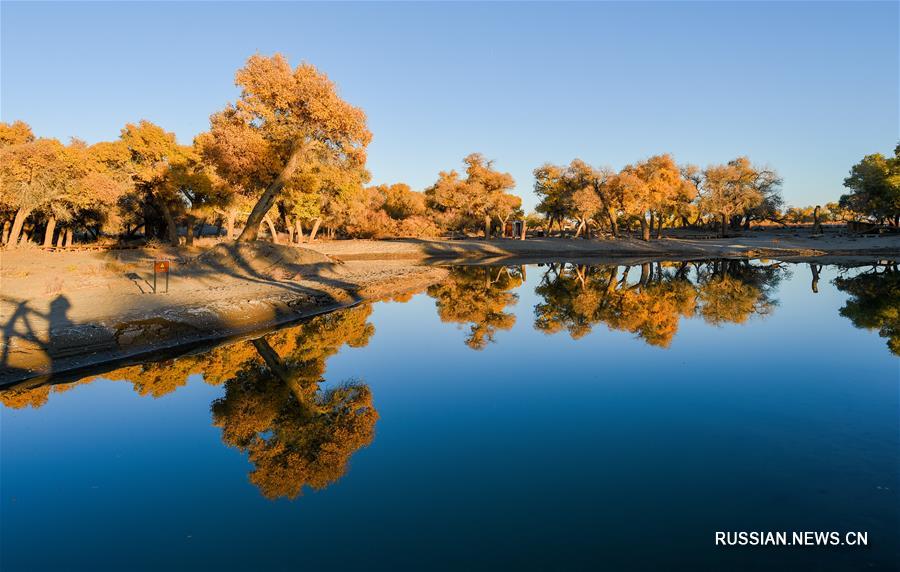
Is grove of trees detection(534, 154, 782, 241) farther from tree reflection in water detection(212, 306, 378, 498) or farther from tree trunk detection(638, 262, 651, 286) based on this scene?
tree reflection in water detection(212, 306, 378, 498)

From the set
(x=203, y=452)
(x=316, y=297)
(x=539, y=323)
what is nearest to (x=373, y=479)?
(x=203, y=452)

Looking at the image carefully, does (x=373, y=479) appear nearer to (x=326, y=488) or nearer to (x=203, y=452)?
(x=326, y=488)

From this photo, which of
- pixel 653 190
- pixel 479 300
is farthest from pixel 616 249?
pixel 479 300

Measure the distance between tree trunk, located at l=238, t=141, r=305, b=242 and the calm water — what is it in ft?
64.1

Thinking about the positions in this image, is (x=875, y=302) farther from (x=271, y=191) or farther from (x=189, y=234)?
(x=189, y=234)

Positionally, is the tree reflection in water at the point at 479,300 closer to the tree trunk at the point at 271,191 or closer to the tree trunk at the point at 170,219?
the tree trunk at the point at 271,191

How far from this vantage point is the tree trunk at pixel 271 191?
30906 millimetres

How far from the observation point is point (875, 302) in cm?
2153

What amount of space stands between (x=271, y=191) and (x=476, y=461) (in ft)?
91.5

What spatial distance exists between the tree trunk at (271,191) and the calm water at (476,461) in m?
19.5

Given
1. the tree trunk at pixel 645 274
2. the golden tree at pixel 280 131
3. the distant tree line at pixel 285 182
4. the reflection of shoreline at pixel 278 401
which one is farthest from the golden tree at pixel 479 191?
the reflection of shoreline at pixel 278 401

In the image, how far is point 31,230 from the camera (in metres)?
48.6

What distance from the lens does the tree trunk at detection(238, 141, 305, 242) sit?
3091 cm

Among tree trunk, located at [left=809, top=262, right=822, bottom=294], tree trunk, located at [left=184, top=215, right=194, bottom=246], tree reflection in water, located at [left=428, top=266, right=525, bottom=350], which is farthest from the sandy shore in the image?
tree trunk, located at [left=809, top=262, right=822, bottom=294]
